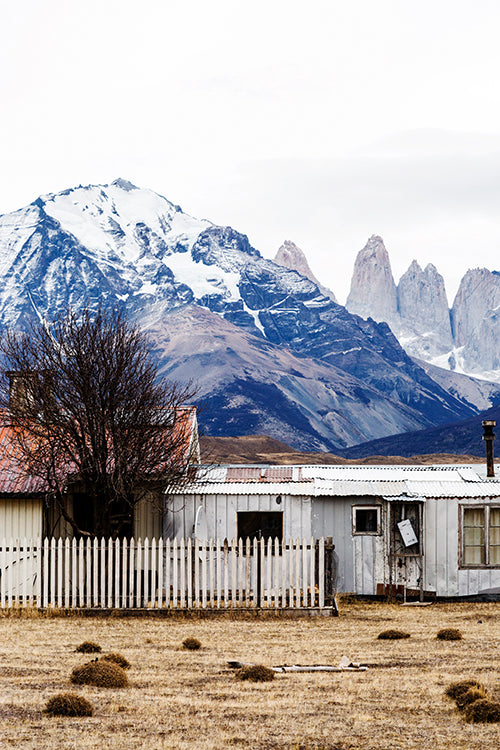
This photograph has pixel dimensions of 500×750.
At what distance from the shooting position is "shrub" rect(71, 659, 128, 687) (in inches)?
459

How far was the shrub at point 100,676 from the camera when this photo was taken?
1165 cm

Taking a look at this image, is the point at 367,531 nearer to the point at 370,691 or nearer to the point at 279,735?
the point at 370,691

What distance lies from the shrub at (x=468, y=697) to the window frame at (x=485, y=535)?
38.3ft

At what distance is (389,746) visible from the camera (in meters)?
8.87

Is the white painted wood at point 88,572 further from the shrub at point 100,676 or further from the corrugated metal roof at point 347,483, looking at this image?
the shrub at point 100,676

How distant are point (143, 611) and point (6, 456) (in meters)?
5.98

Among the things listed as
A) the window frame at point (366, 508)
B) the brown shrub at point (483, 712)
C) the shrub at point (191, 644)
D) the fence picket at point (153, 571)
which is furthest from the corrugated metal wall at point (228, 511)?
the brown shrub at point (483, 712)

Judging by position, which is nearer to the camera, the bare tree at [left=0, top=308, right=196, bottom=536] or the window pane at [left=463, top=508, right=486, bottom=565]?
the bare tree at [left=0, top=308, right=196, bottom=536]

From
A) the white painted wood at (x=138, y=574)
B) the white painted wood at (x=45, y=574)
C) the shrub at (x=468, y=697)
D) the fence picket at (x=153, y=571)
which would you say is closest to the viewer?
the shrub at (x=468, y=697)

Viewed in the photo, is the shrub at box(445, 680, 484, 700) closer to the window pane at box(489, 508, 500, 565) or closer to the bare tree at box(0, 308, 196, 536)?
the bare tree at box(0, 308, 196, 536)

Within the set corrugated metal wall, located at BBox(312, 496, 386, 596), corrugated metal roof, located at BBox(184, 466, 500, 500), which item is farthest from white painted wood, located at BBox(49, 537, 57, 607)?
corrugated metal wall, located at BBox(312, 496, 386, 596)

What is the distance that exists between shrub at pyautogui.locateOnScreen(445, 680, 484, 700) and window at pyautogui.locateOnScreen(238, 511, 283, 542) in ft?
40.4

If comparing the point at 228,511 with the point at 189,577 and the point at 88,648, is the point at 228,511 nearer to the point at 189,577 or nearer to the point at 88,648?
the point at 189,577

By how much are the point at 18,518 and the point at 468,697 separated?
1421 cm
